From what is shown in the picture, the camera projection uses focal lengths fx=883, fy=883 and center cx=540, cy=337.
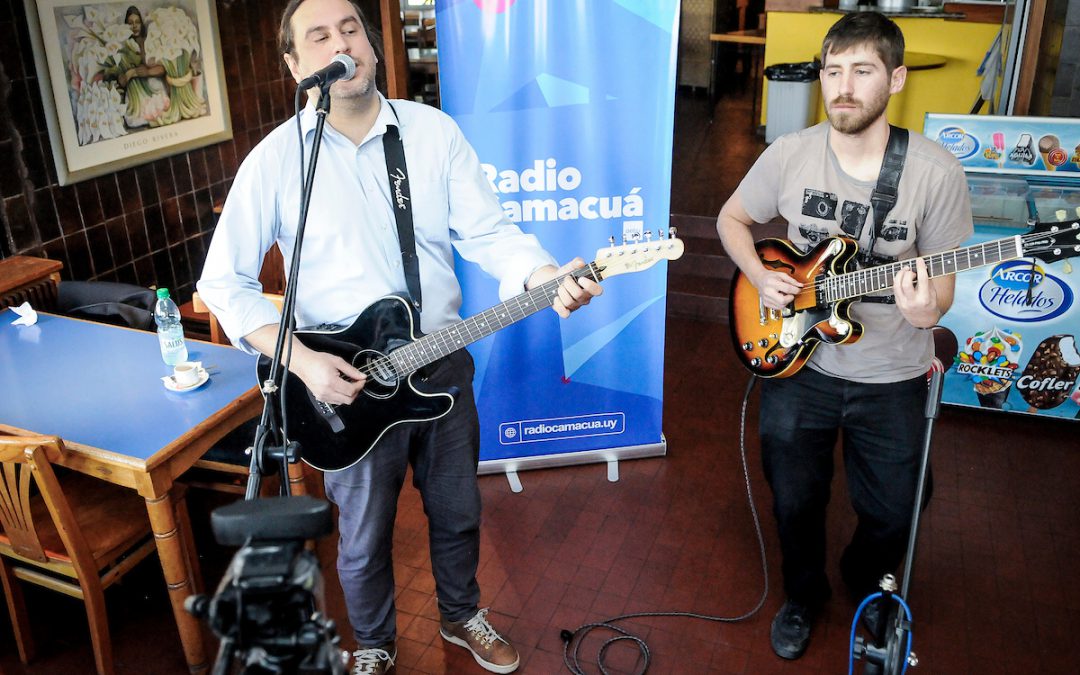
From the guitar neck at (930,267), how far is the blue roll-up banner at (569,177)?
0.91m

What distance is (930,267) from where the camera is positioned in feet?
7.33

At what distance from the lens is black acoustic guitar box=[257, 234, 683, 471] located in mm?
2289

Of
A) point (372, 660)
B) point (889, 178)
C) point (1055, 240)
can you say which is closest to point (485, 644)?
point (372, 660)

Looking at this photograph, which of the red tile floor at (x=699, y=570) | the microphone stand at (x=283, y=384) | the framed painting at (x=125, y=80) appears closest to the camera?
the microphone stand at (x=283, y=384)

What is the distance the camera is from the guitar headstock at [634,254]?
2.11m

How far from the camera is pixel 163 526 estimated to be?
2580mm

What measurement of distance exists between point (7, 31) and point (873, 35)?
11.9 ft

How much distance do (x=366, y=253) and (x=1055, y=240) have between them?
1.67 meters

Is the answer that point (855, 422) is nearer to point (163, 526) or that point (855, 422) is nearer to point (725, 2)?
point (163, 526)

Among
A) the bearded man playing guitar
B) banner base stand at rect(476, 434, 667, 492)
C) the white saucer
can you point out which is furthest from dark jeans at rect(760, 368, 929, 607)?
the white saucer

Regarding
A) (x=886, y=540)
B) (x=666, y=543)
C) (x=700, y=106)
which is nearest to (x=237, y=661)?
(x=886, y=540)

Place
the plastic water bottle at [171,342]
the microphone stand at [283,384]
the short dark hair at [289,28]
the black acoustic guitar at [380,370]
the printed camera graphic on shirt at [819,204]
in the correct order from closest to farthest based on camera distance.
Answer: the microphone stand at [283,384] → the short dark hair at [289,28] → the black acoustic guitar at [380,370] → the printed camera graphic on shirt at [819,204] → the plastic water bottle at [171,342]

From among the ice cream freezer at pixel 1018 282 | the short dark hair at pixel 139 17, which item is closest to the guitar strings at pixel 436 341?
the ice cream freezer at pixel 1018 282

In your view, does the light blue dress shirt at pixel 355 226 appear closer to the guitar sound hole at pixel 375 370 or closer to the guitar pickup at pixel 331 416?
the guitar sound hole at pixel 375 370
